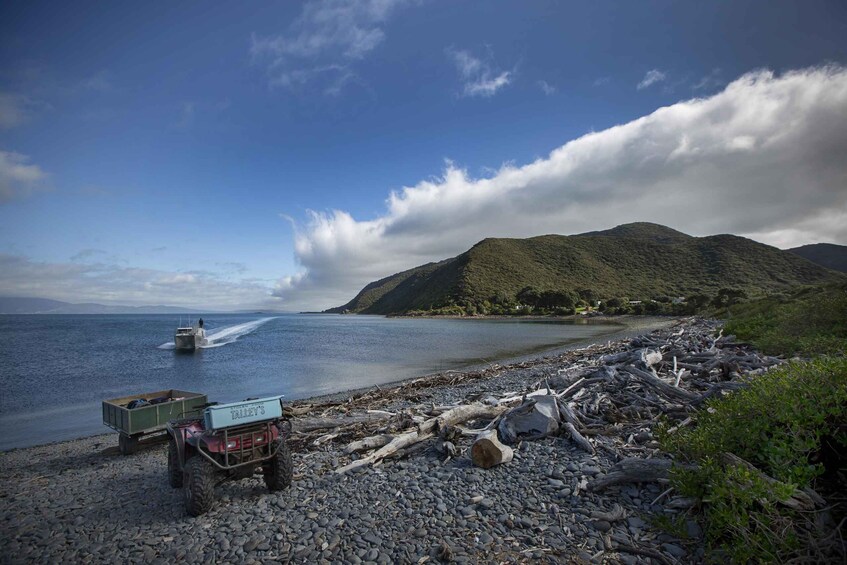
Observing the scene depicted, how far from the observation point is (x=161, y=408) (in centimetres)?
1076

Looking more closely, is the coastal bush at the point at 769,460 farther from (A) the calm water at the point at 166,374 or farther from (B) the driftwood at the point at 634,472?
(A) the calm water at the point at 166,374

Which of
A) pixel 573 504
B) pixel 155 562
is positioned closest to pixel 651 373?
pixel 573 504

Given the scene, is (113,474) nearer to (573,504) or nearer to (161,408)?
(161,408)

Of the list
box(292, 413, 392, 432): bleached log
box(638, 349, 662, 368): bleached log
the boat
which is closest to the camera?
box(292, 413, 392, 432): bleached log

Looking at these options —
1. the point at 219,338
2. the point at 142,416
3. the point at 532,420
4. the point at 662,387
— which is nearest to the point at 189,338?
the point at 219,338

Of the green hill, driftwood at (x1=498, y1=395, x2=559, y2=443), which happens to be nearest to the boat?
driftwood at (x1=498, y1=395, x2=559, y2=443)

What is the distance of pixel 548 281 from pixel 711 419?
488 feet

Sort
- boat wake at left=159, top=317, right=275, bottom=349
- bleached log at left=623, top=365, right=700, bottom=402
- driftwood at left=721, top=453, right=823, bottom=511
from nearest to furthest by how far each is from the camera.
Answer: driftwood at left=721, top=453, right=823, bottom=511 < bleached log at left=623, top=365, right=700, bottom=402 < boat wake at left=159, top=317, right=275, bottom=349

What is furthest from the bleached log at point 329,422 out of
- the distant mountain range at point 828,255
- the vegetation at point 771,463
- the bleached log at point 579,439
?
the distant mountain range at point 828,255

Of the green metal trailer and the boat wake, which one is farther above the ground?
the green metal trailer

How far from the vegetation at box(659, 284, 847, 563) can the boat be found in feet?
173

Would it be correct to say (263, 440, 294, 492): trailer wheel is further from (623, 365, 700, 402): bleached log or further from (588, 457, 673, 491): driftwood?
(623, 365, 700, 402): bleached log

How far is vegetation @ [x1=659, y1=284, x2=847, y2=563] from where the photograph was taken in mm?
3898

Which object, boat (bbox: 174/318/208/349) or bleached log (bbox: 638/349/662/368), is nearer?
bleached log (bbox: 638/349/662/368)
